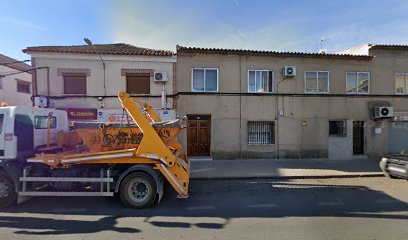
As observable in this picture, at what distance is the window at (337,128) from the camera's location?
12.3m

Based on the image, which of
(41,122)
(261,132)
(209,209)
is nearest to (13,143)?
(41,122)

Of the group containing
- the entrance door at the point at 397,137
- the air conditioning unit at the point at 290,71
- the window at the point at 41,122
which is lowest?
the entrance door at the point at 397,137

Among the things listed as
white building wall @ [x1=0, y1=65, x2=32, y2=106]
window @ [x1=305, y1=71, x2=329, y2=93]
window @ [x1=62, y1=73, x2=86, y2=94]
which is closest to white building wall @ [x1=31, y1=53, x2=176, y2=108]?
window @ [x1=62, y1=73, x2=86, y2=94]

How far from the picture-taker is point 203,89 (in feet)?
38.4

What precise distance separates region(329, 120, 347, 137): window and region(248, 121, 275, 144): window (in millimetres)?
3327

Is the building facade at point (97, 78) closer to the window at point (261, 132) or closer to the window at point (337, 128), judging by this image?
the window at point (261, 132)

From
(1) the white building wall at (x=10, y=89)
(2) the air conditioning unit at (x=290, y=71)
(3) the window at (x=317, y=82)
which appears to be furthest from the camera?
(1) the white building wall at (x=10, y=89)

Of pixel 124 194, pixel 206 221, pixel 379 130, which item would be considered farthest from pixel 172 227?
pixel 379 130

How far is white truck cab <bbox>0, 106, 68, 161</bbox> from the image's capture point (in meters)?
5.22

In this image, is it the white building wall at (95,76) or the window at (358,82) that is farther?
the window at (358,82)

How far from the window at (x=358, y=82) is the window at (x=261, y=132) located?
16.3 ft

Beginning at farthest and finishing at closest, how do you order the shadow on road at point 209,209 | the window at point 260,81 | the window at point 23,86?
the window at point 23,86 < the window at point 260,81 < the shadow on road at point 209,209

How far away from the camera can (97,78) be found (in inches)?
448

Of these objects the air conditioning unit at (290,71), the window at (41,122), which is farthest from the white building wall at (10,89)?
the air conditioning unit at (290,71)
